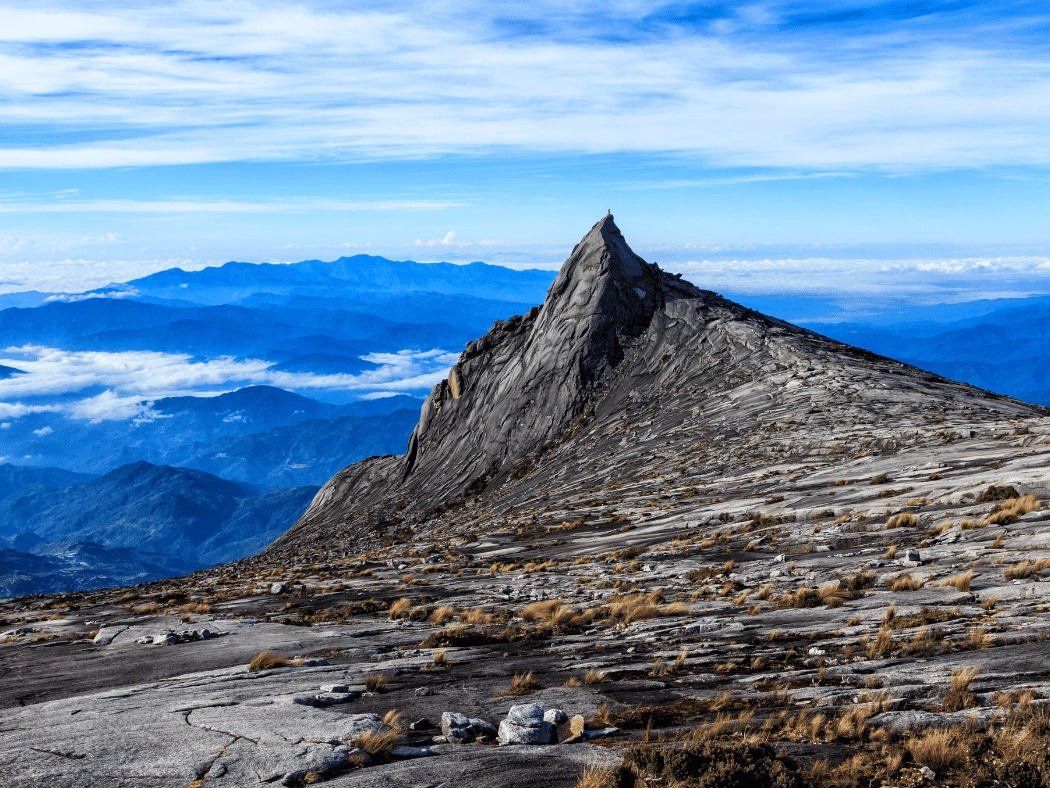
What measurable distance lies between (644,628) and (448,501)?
50132 mm

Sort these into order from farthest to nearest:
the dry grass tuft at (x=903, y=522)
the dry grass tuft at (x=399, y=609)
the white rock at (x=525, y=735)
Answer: the dry grass tuft at (x=903, y=522) → the dry grass tuft at (x=399, y=609) → the white rock at (x=525, y=735)

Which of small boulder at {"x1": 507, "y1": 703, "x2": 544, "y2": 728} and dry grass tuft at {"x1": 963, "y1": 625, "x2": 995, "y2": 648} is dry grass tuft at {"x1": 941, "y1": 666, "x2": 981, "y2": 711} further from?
small boulder at {"x1": 507, "y1": 703, "x2": 544, "y2": 728}

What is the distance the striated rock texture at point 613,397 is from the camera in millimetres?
47531

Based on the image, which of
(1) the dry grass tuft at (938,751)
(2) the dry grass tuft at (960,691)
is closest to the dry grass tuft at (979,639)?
(2) the dry grass tuft at (960,691)

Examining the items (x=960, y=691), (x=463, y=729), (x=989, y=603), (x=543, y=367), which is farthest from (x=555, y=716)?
(x=543, y=367)

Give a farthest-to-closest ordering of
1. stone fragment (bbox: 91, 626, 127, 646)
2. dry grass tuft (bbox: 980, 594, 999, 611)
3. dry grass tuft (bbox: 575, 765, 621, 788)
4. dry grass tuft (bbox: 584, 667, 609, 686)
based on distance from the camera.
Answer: stone fragment (bbox: 91, 626, 127, 646) → dry grass tuft (bbox: 980, 594, 999, 611) → dry grass tuft (bbox: 584, 667, 609, 686) → dry grass tuft (bbox: 575, 765, 621, 788)

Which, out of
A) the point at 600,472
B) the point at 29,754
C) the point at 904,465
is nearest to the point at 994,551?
the point at 904,465

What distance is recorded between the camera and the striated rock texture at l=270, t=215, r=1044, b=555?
47531 millimetres

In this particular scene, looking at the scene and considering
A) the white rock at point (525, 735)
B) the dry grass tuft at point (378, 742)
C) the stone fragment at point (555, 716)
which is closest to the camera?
the dry grass tuft at point (378, 742)

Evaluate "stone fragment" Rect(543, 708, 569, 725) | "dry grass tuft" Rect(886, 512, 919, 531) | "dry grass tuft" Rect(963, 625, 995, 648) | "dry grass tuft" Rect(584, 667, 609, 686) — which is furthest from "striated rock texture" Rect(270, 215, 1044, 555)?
"stone fragment" Rect(543, 708, 569, 725)

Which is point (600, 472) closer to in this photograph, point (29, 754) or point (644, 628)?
point (644, 628)

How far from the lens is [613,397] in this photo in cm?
6638

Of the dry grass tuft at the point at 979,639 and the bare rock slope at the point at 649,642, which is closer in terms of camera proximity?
the bare rock slope at the point at 649,642

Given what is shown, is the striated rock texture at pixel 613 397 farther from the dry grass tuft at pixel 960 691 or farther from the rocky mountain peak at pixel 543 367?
the dry grass tuft at pixel 960 691
